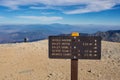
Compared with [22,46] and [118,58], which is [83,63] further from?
[22,46]

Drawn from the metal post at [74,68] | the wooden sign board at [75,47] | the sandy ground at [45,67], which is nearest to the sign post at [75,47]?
the wooden sign board at [75,47]

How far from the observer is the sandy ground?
14865 millimetres

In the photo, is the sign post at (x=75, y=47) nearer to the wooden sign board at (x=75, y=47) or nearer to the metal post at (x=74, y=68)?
the wooden sign board at (x=75, y=47)

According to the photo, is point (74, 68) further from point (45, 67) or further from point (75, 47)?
point (45, 67)

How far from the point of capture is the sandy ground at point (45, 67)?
1486 centimetres

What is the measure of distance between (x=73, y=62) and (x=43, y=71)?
5.32m

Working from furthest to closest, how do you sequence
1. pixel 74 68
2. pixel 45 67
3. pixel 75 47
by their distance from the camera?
pixel 45 67, pixel 74 68, pixel 75 47

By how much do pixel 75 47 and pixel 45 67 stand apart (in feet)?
21.5

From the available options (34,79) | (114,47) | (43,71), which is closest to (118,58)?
(114,47)

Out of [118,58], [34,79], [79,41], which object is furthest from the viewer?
[118,58]

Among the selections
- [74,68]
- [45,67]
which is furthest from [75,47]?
[45,67]

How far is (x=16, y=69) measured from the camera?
16.4 metres

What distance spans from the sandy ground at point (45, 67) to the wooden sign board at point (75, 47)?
4202 mm

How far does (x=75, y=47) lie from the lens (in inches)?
416
